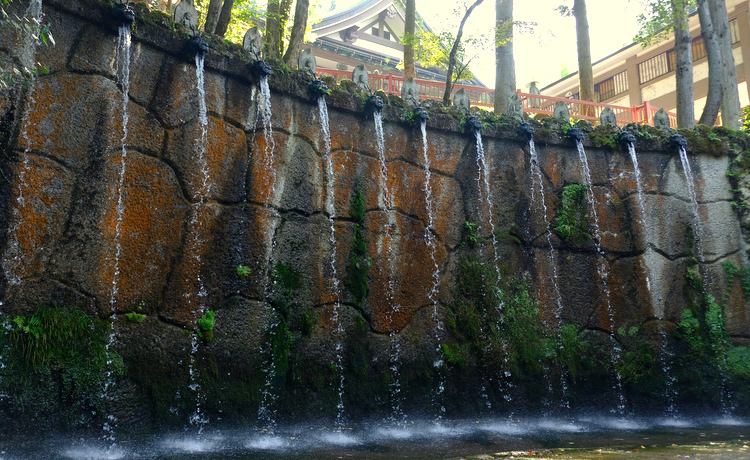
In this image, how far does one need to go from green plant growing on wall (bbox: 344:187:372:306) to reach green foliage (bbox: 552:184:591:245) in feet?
9.39

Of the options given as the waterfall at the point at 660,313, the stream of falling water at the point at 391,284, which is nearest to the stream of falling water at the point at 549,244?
the waterfall at the point at 660,313

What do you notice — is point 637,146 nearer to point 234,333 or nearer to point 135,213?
point 234,333

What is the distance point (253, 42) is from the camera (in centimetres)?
628

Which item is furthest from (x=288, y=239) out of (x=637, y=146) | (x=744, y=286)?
(x=744, y=286)

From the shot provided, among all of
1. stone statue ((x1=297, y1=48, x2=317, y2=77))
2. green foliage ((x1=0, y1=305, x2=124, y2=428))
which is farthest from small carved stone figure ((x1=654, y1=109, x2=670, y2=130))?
Result: green foliage ((x1=0, y1=305, x2=124, y2=428))

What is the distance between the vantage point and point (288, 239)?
6090 millimetres

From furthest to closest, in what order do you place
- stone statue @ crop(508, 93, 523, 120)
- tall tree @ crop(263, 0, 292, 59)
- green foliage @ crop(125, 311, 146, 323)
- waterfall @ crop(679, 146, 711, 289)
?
1. tall tree @ crop(263, 0, 292, 59)
2. waterfall @ crop(679, 146, 711, 289)
3. stone statue @ crop(508, 93, 523, 120)
4. green foliage @ crop(125, 311, 146, 323)

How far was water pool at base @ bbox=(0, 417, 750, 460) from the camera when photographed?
14.6 ft

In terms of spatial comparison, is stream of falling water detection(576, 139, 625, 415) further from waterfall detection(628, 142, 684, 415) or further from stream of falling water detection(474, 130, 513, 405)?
stream of falling water detection(474, 130, 513, 405)

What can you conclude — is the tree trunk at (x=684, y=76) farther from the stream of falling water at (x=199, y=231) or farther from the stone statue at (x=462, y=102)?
the stream of falling water at (x=199, y=231)

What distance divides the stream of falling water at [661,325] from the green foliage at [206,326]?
5.93 metres

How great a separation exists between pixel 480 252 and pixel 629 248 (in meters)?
2.34

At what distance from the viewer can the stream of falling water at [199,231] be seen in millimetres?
5180

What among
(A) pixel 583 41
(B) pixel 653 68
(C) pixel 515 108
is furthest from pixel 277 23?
(B) pixel 653 68
